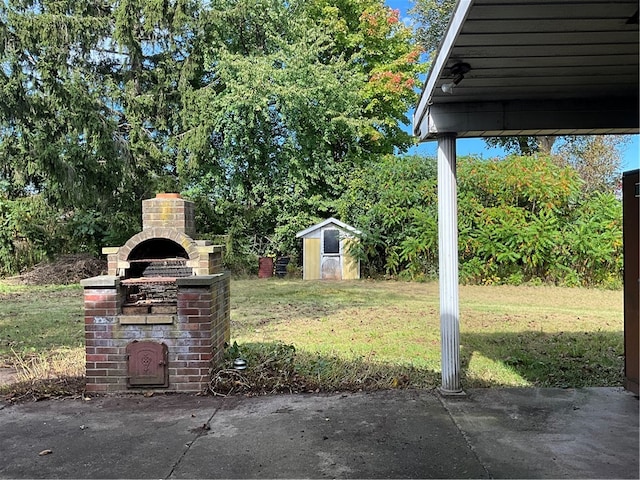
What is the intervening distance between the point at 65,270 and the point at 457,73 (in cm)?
1390

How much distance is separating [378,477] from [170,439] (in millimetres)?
1364

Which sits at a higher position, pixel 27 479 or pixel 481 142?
pixel 481 142

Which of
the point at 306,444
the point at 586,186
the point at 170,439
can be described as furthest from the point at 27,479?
the point at 586,186

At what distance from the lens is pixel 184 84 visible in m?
18.2

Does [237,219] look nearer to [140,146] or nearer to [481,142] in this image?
[140,146]

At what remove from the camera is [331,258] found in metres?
15.8

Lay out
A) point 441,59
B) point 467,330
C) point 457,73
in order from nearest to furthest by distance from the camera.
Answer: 1. point 441,59
2. point 457,73
3. point 467,330

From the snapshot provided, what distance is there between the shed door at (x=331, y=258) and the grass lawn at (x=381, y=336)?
10.4ft

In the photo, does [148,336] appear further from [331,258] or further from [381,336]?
[331,258]

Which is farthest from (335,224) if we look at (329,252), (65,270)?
(65,270)

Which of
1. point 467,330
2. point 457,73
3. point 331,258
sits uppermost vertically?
point 457,73

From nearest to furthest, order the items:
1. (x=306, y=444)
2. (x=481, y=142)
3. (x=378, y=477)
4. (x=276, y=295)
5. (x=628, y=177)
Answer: (x=378, y=477)
(x=306, y=444)
(x=628, y=177)
(x=276, y=295)
(x=481, y=142)

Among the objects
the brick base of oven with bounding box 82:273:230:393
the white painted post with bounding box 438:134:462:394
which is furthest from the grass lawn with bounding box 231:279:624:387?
the brick base of oven with bounding box 82:273:230:393

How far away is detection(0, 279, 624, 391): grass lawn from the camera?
479 cm
